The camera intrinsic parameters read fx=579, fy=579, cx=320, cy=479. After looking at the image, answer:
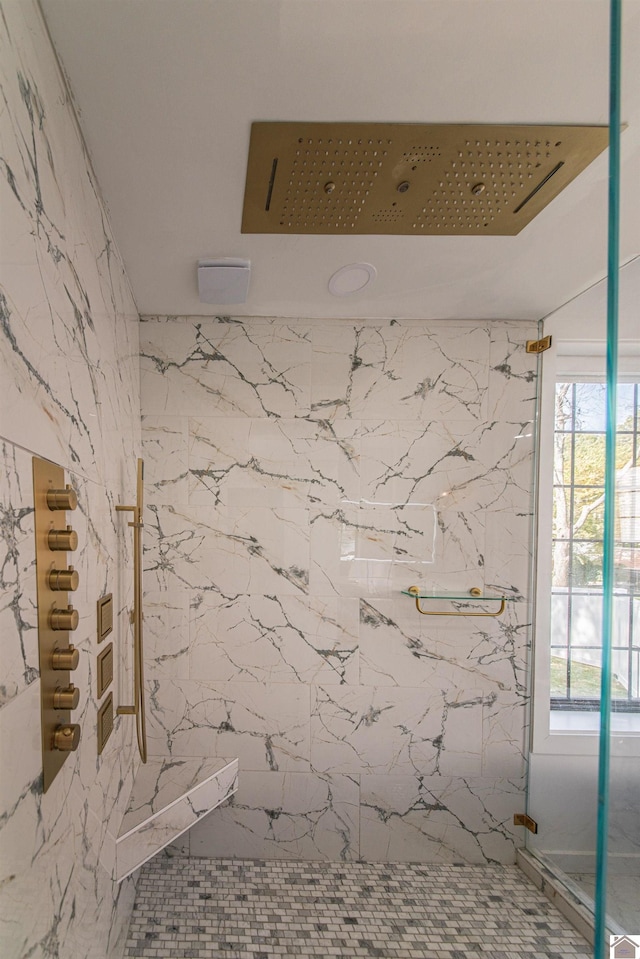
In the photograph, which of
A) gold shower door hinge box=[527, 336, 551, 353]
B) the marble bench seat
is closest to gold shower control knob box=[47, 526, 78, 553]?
the marble bench seat

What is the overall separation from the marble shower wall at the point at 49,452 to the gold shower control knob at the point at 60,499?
0.24 feet

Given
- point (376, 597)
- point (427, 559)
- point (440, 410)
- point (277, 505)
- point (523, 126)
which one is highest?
point (523, 126)

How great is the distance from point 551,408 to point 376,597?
110cm

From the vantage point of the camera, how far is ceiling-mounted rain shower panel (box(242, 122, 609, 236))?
4.36 feet

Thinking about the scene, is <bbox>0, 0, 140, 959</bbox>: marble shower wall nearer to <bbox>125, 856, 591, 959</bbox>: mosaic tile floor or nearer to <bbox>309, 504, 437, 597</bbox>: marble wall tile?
<bbox>125, 856, 591, 959</bbox>: mosaic tile floor

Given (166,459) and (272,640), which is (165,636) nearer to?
(272,640)

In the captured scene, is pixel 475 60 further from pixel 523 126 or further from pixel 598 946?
pixel 598 946

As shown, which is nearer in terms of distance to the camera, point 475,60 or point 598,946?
point 598,946

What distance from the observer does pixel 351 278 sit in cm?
214

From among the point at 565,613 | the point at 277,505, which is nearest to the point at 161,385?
the point at 277,505

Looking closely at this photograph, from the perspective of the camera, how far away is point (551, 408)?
8.13 ft

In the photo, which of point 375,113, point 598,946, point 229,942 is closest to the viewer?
point 598,946
